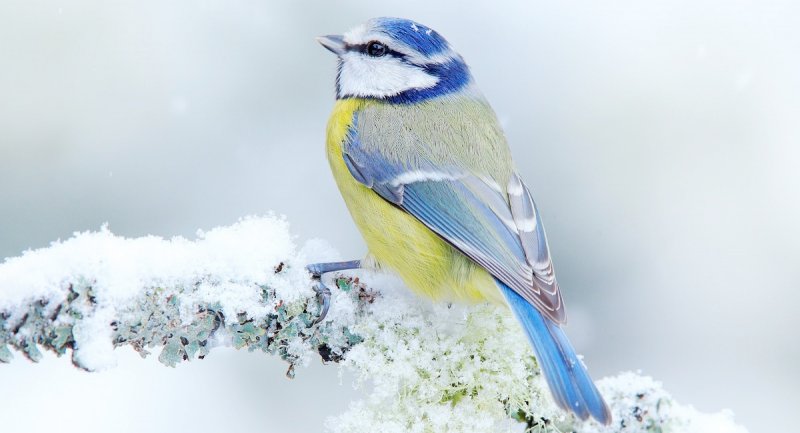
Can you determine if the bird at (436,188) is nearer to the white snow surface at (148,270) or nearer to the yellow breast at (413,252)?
the yellow breast at (413,252)

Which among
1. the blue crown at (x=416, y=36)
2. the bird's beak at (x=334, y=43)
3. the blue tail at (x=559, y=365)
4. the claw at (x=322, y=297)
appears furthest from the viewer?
the bird's beak at (x=334, y=43)

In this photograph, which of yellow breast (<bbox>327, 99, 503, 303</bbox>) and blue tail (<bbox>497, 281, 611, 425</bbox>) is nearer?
blue tail (<bbox>497, 281, 611, 425</bbox>)

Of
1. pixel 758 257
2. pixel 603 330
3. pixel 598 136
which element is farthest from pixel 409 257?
pixel 758 257

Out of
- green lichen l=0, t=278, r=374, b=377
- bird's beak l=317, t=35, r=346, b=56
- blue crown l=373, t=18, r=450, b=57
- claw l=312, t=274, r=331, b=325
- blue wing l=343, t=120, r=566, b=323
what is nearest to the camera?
green lichen l=0, t=278, r=374, b=377

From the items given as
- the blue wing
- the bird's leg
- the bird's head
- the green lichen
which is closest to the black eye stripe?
the bird's head

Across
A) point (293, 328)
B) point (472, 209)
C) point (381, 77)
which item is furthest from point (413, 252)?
point (381, 77)

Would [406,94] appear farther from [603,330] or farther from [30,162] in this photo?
[30,162]

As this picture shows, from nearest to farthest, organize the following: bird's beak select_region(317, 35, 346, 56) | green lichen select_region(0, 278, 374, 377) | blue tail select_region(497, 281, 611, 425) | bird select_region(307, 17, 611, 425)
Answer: green lichen select_region(0, 278, 374, 377) < blue tail select_region(497, 281, 611, 425) < bird select_region(307, 17, 611, 425) < bird's beak select_region(317, 35, 346, 56)

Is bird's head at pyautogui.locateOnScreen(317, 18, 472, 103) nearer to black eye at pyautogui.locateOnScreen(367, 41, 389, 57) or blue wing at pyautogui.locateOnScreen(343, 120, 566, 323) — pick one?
black eye at pyautogui.locateOnScreen(367, 41, 389, 57)

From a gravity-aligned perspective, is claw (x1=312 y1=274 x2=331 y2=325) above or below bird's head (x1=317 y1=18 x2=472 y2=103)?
below

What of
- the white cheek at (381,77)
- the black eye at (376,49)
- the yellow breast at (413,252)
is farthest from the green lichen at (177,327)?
the black eye at (376,49)
